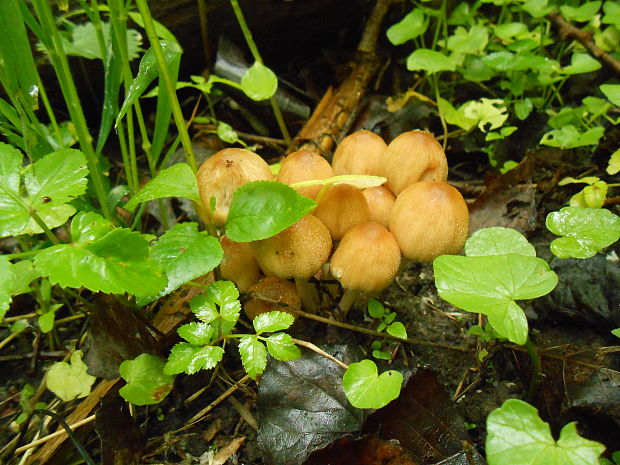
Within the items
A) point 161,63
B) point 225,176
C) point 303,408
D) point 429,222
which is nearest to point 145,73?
point 161,63

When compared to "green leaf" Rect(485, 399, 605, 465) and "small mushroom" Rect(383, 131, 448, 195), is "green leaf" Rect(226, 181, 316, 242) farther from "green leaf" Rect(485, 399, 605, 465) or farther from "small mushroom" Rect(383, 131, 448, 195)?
"green leaf" Rect(485, 399, 605, 465)

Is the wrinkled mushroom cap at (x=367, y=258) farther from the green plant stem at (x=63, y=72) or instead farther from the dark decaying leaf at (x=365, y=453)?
the green plant stem at (x=63, y=72)

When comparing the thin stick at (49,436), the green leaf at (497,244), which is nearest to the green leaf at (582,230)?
the green leaf at (497,244)

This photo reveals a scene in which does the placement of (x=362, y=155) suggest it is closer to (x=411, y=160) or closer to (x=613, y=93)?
(x=411, y=160)

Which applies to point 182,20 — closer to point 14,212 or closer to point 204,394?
point 14,212

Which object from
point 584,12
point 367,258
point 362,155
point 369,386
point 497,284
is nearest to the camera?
point 497,284
